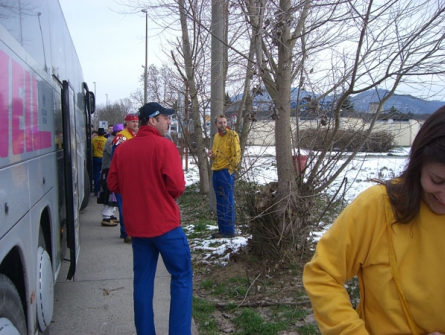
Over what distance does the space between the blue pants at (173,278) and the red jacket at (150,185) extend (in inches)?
3.9

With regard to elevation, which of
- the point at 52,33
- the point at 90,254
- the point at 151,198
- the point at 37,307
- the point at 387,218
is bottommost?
the point at 90,254

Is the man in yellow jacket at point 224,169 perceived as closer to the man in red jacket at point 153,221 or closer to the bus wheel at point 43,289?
the man in red jacket at point 153,221

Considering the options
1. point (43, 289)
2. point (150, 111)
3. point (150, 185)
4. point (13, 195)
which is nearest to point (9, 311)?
point (13, 195)

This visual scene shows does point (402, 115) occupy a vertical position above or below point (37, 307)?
above

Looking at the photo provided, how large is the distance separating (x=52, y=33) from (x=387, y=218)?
433 cm

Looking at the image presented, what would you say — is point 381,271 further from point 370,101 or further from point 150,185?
point 370,101

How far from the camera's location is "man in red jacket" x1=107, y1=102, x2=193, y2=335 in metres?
3.37

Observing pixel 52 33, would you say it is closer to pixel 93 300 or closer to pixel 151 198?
pixel 151 198

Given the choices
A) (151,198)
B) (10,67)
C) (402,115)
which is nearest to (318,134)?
(402,115)

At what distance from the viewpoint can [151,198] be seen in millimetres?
3379

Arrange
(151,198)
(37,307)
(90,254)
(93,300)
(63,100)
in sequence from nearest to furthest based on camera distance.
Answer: (37,307) < (151,198) < (63,100) < (93,300) < (90,254)

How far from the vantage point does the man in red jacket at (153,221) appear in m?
3.37

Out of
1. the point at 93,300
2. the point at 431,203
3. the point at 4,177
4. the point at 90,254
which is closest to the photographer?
the point at 431,203

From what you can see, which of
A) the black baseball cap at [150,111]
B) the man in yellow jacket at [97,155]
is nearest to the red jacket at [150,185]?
the black baseball cap at [150,111]
